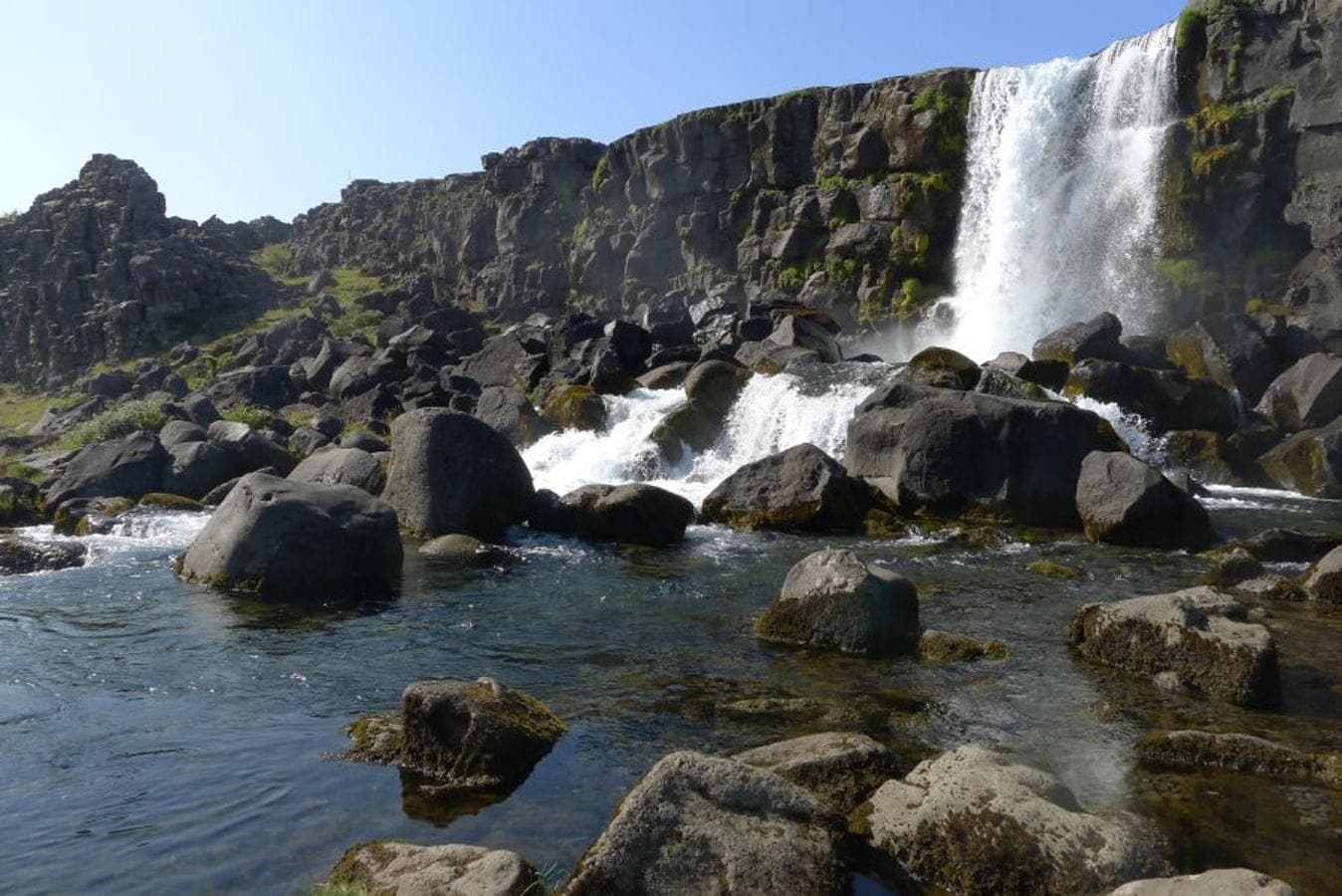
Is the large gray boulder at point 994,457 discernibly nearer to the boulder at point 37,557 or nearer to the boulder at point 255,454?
the boulder at point 37,557

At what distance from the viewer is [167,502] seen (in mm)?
29766

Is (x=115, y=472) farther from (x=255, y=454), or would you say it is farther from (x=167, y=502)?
(x=255, y=454)

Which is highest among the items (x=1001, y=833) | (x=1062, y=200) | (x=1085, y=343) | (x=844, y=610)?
(x=1062, y=200)

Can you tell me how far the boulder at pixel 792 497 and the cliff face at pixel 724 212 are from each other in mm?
36195

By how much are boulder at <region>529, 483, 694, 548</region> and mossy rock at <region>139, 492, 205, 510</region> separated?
35.8 ft

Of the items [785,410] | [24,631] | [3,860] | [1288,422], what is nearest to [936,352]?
[785,410]

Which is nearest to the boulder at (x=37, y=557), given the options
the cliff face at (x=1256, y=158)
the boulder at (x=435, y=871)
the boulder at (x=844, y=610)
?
the boulder at (x=844, y=610)

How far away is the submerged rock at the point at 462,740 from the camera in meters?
10.1

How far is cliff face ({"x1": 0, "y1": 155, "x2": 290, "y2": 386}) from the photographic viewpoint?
285ft

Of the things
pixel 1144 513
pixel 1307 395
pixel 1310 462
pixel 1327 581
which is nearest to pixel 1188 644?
pixel 1327 581

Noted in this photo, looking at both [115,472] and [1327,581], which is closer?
[1327,581]

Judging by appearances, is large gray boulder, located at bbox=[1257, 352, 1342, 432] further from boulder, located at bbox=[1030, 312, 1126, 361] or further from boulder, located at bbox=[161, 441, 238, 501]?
boulder, located at bbox=[161, 441, 238, 501]

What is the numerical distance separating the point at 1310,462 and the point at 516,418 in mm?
25575

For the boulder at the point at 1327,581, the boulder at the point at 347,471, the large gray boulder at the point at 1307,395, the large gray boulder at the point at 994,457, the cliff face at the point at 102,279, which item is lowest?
the boulder at the point at 1327,581
